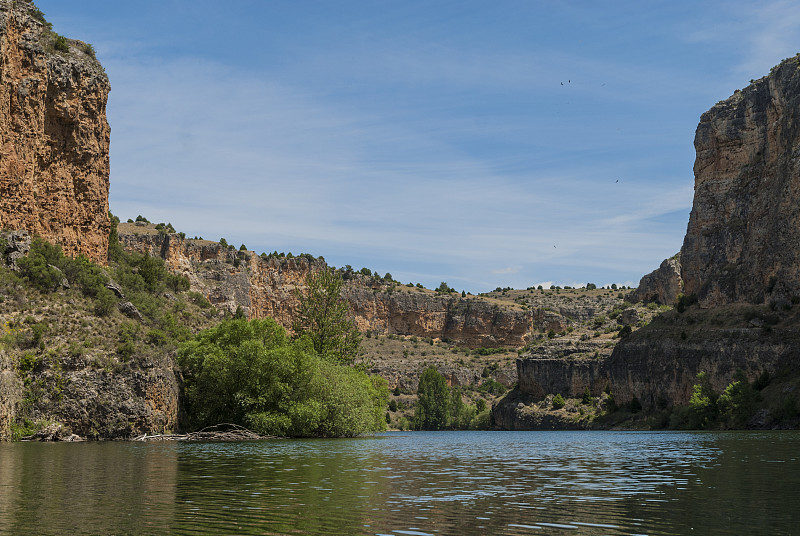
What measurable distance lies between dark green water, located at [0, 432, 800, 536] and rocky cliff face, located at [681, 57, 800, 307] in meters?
72.8

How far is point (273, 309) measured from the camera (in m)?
178

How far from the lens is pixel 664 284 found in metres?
172

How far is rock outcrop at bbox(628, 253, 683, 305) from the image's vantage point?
555 ft

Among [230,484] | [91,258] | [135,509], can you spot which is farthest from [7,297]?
[135,509]

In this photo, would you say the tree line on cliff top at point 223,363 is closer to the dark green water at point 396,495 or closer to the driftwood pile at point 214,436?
the driftwood pile at point 214,436

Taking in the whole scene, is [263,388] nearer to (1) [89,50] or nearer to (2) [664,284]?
(1) [89,50]

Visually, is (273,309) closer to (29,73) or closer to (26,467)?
(29,73)

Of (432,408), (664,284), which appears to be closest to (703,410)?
(432,408)

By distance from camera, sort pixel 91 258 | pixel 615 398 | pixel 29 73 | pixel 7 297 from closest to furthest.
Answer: pixel 7 297 → pixel 29 73 → pixel 91 258 → pixel 615 398

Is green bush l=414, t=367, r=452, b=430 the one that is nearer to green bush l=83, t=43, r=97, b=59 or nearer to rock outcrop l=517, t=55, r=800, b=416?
rock outcrop l=517, t=55, r=800, b=416

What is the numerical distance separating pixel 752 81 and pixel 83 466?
126 metres

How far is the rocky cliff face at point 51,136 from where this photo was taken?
68.8 metres

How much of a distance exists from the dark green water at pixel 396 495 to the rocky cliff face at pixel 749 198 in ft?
239

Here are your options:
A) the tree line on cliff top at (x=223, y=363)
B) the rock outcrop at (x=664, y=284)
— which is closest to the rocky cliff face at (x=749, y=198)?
the rock outcrop at (x=664, y=284)
